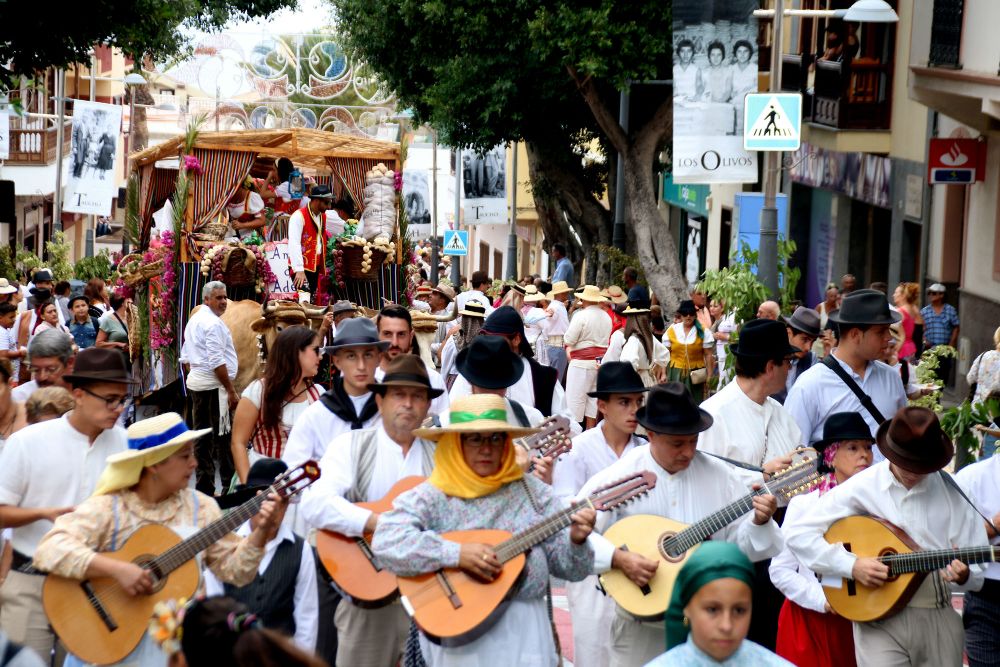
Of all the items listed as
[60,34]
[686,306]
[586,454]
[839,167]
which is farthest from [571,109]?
[586,454]

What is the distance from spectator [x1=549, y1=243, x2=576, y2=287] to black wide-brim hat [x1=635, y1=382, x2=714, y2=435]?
22971 millimetres

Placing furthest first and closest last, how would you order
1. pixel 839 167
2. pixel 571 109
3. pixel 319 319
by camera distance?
pixel 571 109 → pixel 839 167 → pixel 319 319

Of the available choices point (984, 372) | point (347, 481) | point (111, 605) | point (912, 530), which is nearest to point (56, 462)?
point (111, 605)

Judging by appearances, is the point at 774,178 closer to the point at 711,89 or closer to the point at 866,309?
the point at 711,89

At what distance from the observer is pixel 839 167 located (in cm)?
2688

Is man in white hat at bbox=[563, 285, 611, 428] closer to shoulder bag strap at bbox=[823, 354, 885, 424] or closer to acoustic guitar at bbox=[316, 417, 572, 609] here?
shoulder bag strap at bbox=[823, 354, 885, 424]

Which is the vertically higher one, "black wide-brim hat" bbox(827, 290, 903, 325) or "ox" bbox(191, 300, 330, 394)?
"black wide-brim hat" bbox(827, 290, 903, 325)

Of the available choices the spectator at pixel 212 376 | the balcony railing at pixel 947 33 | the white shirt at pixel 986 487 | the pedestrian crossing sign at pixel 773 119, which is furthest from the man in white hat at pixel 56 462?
the balcony railing at pixel 947 33

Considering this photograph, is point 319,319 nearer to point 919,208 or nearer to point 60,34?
point 60,34

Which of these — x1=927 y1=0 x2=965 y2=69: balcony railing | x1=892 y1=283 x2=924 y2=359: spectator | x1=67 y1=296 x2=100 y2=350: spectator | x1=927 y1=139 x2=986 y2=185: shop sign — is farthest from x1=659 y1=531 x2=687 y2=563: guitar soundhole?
x1=927 y1=139 x2=986 y2=185: shop sign

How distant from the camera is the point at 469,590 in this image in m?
5.52

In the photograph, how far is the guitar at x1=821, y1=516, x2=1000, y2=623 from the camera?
19.5 ft

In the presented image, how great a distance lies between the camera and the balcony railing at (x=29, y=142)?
42.0 meters

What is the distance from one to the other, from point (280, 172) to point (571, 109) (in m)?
12.7
